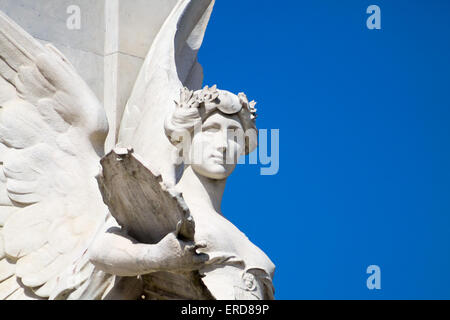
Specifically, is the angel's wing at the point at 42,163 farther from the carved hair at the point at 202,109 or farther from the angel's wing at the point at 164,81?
the carved hair at the point at 202,109

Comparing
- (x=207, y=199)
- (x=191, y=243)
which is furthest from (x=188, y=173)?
(x=191, y=243)

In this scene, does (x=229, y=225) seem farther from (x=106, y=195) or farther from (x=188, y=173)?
(x=106, y=195)

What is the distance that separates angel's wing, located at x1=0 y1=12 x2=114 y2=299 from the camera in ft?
24.3

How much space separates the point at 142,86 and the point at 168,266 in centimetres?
260

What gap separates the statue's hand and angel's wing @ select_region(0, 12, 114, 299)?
1.25 metres

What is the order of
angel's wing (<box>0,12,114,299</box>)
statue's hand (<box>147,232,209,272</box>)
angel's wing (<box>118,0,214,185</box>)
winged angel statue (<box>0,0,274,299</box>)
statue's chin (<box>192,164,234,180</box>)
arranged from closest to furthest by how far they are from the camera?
statue's hand (<box>147,232,209,272</box>) < winged angel statue (<box>0,0,274,299</box>) < statue's chin (<box>192,164,234,180</box>) < angel's wing (<box>0,12,114,299</box>) < angel's wing (<box>118,0,214,185</box>)

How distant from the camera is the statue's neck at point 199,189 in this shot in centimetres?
723

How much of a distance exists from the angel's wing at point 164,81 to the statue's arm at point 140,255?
1049 mm

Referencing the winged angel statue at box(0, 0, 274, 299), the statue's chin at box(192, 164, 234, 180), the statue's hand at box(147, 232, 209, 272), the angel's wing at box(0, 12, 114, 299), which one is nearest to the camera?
the statue's hand at box(147, 232, 209, 272)

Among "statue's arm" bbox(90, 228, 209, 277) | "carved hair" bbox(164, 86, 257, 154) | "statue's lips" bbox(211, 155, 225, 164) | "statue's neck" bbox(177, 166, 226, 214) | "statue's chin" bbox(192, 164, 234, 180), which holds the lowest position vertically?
"statue's arm" bbox(90, 228, 209, 277)

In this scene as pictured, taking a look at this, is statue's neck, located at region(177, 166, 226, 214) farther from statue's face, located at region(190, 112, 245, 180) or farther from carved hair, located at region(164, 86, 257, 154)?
carved hair, located at region(164, 86, 257, 154)

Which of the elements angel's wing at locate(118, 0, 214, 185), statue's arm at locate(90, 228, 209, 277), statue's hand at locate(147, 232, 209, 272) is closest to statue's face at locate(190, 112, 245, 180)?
angel's wing at locate(118, 0, 214, 185)

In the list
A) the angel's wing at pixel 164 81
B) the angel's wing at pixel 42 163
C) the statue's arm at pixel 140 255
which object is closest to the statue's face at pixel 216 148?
the angel's wing at pixel 164 81

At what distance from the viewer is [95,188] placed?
25.1 ft
